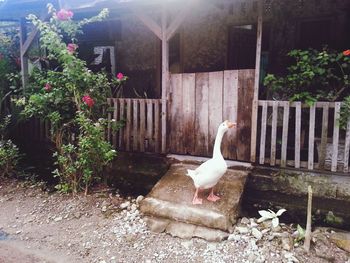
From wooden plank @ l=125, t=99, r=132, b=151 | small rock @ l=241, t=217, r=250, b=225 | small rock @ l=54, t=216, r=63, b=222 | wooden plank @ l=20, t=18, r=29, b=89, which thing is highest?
wooden plank @ l=20, t=18, r=29, b=89

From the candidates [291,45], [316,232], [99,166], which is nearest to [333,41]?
[291,45]

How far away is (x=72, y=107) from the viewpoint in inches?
209

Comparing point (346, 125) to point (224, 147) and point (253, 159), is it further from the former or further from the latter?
point (224, 147)

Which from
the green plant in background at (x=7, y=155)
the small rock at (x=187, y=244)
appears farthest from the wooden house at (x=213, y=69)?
the small rock at (x=187, y=244)

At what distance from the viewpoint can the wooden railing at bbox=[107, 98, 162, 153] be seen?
5.71 m

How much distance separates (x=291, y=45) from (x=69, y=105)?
490 cm

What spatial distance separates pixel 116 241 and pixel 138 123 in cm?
263

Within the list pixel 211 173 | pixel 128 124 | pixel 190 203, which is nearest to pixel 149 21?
pixel 128 124

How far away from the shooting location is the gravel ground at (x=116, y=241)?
11.3ft

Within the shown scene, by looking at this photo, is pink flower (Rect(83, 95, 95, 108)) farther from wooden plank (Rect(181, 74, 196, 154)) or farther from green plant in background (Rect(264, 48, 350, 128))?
green plant in background (Rect(264, 48, 350, 128))

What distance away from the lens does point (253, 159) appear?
5020 millimetres

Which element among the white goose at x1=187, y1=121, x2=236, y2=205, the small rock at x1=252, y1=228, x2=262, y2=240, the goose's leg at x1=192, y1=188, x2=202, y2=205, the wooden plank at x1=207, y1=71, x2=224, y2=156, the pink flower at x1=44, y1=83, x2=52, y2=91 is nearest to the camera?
the small rock at x1=252, y1=228, x2=262, y2=240

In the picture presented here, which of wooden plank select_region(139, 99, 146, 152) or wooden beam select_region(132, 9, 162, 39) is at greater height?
wooden beam select_region(132, 9, 162, 39)

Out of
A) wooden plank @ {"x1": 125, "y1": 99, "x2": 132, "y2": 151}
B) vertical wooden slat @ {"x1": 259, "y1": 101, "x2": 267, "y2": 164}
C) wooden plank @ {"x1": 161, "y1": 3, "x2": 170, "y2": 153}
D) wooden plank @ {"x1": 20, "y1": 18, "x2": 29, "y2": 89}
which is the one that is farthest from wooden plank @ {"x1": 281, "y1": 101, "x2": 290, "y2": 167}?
wooden plank @ {"x1": 20, "y1": 18, "x2": 29, "y2": 89}
